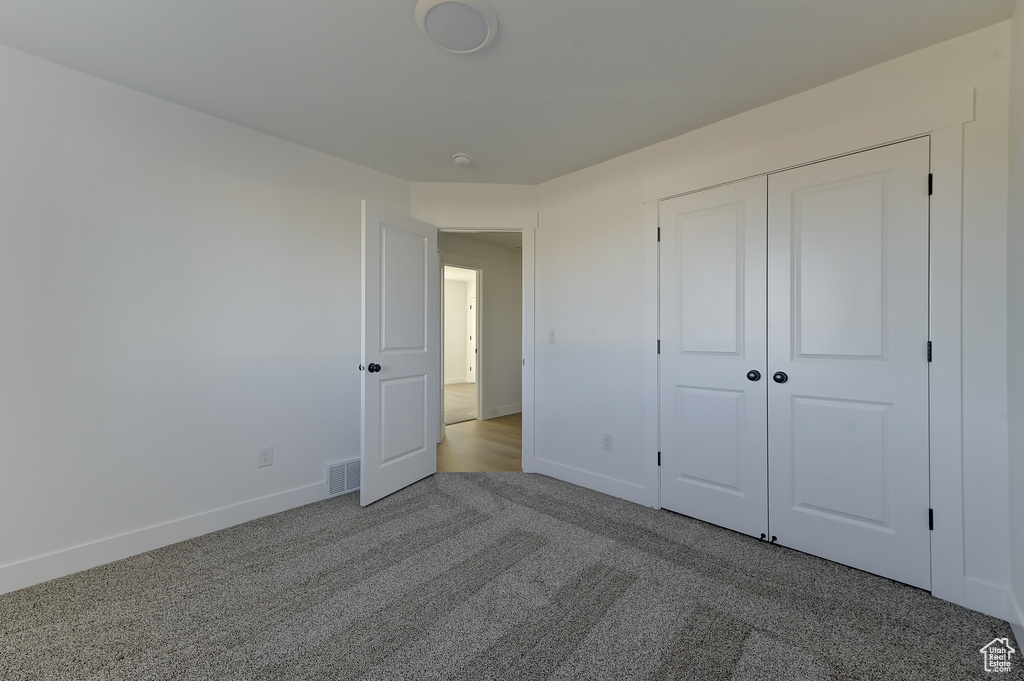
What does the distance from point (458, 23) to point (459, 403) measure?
5860 millimetres

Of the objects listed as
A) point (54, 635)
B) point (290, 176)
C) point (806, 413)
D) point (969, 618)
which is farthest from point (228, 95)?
point (969, 618)

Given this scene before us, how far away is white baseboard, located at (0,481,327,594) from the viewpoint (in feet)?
6.28

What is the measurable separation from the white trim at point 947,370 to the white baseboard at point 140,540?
3.38 meters

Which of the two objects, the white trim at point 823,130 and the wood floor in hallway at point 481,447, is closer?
the white trim at point 823,130

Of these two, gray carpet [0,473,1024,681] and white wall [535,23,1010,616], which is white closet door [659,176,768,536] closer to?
white wall [535,23,1010,616]

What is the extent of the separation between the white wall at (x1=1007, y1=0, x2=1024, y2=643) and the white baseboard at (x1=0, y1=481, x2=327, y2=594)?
3.50 meters

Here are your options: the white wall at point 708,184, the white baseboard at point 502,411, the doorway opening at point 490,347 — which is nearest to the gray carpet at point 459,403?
the doorway opening at point 490,347

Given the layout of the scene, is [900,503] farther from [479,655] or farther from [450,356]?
[450,356]

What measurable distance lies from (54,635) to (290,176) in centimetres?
249

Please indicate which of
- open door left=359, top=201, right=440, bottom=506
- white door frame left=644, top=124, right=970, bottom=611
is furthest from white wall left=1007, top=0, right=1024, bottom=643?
open door left=359, top=201, right=440, bottom=506

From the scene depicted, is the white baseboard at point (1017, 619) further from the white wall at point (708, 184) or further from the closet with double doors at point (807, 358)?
the closet with double doors at point (807, 358)

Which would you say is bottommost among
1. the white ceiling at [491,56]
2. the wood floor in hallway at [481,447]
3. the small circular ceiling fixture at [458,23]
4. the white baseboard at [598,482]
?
the wood floor in hallway at [481,447]

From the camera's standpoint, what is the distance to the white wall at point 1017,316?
1.54 metres

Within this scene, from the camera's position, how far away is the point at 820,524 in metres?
2.15
